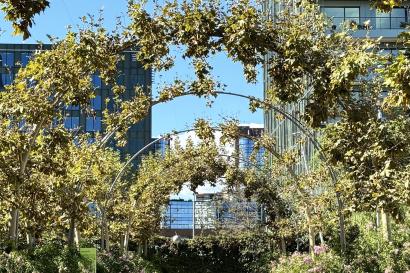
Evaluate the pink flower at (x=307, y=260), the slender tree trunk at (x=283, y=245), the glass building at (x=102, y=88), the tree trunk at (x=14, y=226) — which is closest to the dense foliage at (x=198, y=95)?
the tree trunk at (x=14, y=226)

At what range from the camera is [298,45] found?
6.78 metres

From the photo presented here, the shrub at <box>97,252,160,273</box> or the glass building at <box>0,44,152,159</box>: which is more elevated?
the glass building at <box>0,44,152,159</box>

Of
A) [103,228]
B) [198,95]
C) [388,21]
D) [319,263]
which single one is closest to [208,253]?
[103,228]

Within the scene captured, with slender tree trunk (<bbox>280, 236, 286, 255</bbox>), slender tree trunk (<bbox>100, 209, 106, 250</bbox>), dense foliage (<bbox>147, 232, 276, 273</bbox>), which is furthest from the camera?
dense foliage (<bbox>147, 232, 276, 273</bbox>)

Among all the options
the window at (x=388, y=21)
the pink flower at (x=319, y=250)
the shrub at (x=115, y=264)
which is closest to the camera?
the pink flower at (x=319, y=250)

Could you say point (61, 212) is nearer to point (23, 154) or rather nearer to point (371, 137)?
point (23, 154)

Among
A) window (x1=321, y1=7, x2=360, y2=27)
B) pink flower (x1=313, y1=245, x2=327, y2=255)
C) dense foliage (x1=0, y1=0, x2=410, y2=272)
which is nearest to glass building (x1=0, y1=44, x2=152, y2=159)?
window (x1=321, y1=7, x2=360, y2=27)

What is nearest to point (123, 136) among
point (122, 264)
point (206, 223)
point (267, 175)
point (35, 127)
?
point (35, 127)

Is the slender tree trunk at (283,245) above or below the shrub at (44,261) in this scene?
below

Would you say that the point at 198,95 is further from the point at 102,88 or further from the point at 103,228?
the point at 102,88

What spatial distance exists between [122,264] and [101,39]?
1068 centimetres

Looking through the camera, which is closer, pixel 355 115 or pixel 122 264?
pixel 355 115

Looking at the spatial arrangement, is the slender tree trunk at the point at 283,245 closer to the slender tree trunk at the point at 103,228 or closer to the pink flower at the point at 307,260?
the slender tree trunk at the point at 103,228

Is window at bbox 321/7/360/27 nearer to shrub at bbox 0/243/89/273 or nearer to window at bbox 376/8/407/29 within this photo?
window at bbox 376/8/407/29
